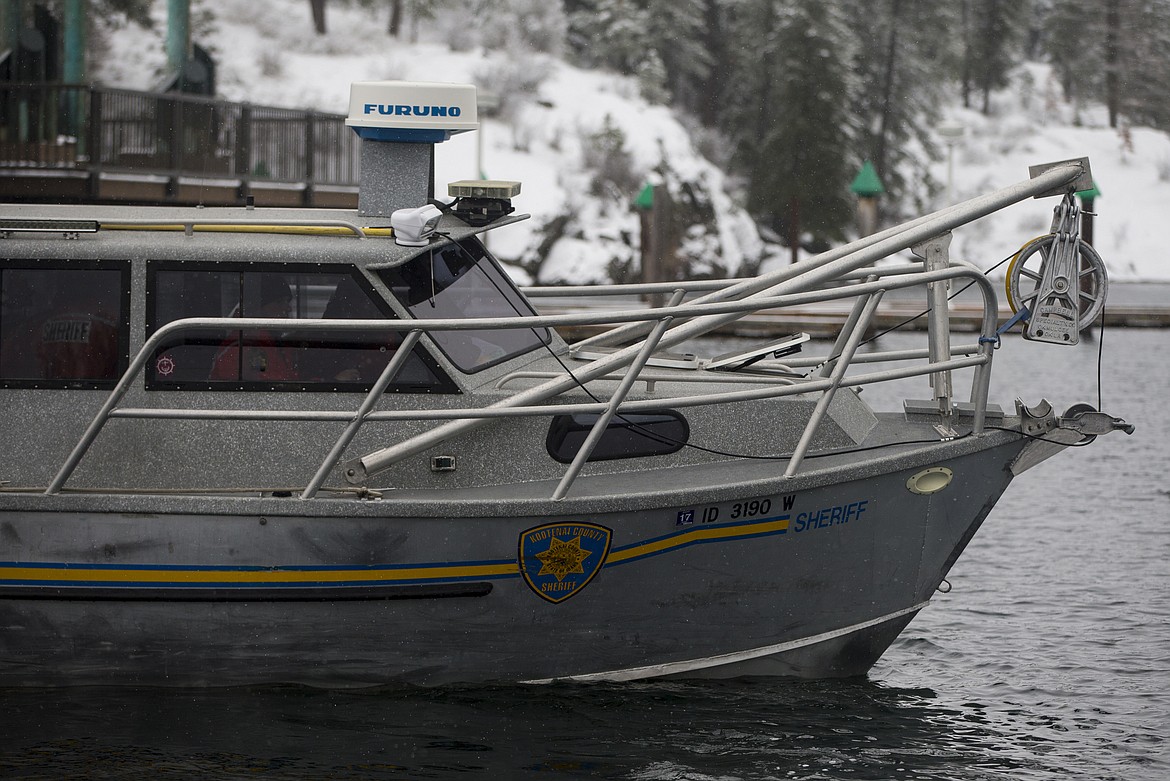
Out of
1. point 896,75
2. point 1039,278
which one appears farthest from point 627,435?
point 896,75

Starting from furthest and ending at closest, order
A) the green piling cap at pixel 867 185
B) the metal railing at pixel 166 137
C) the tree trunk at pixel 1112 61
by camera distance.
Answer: the tree trunk at pixel 1112 61, the green piling cap at pixel 867 185, the metal railing at pixel 166 137

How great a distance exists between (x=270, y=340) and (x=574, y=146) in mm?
37442

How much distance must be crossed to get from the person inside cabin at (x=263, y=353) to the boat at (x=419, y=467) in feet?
0.04

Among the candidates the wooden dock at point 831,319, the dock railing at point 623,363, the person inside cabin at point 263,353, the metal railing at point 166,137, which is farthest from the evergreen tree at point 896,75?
the person inside cabin at point 263,353

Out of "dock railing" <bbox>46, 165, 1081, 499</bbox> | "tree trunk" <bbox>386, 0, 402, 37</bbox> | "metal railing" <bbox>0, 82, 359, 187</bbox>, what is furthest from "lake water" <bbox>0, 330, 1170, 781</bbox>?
"tree trunk" <bbox>386, 0, 402, 37</bbox>

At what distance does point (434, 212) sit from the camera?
6.95 metres

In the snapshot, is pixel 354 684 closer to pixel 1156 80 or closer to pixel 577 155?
pixel 577 155

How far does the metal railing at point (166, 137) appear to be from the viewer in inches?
711

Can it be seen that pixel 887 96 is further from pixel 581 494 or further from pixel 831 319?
pixel 581 494

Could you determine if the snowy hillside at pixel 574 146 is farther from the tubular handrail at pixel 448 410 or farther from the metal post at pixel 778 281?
the tubular handrail at pixel 448 410

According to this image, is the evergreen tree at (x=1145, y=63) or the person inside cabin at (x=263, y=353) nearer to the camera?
the person inside cabin at (x=263, y=353)

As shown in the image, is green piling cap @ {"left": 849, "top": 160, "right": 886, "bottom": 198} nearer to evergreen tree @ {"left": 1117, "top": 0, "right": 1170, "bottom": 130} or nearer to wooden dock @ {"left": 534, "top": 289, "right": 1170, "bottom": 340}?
wooden dock @ {"left": 534, "top": 289, "right": 1170, "bottom": 340}

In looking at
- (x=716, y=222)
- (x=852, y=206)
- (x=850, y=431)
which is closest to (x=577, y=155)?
(x=716, y=222)

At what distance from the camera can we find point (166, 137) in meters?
19.8
